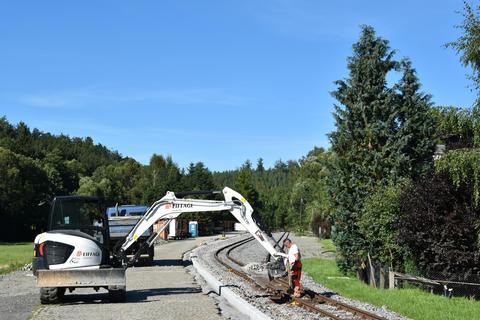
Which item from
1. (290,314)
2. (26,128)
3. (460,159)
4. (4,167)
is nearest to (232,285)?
(290,314)

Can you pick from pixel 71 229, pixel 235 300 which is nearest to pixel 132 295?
pixel 71 229

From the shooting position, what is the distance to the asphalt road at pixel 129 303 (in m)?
15.2

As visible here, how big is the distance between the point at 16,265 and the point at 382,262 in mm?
19101

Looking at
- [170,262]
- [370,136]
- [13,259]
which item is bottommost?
[170,262]

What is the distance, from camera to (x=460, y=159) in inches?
643

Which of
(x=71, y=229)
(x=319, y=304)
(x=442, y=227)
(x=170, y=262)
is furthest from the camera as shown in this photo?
(x=170, y=262)

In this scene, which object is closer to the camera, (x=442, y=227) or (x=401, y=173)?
(x=442, y=227)

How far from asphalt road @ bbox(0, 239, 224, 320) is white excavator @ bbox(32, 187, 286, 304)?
25.7 inches

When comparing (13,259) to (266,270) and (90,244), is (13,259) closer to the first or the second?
(90,244)

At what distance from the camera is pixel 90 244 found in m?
17.5

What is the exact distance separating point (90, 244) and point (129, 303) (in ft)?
6.43

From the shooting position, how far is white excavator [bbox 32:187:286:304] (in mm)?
17000

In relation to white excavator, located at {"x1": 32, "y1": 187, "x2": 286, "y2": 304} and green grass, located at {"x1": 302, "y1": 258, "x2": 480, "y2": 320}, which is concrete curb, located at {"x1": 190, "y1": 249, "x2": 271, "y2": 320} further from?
green grass, located at {"x1": 302, "y1": 258, "x2": 480, "y2": 320}

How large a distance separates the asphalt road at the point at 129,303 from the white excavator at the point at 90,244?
65cm
